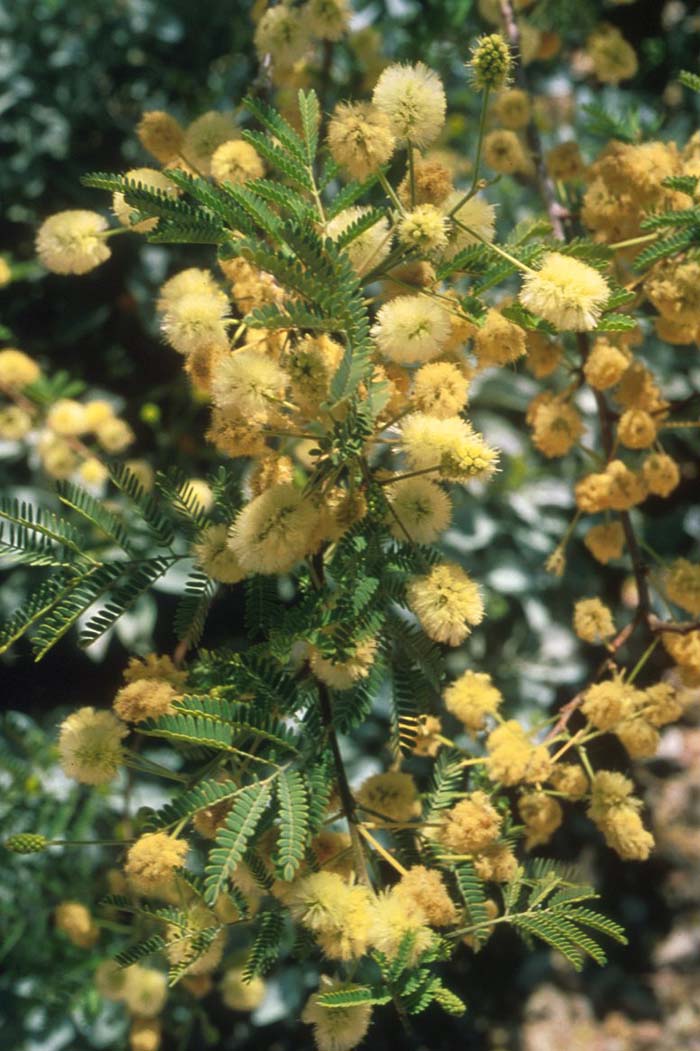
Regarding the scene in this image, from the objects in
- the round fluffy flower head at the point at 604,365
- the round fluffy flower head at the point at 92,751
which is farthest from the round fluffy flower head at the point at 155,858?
the round fluffy flower head at the point at 604,365

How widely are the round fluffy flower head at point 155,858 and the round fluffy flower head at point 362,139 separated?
27.8 inches

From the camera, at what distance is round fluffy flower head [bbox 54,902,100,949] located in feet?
6.08

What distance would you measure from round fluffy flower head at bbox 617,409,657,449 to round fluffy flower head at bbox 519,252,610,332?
18.1 inches

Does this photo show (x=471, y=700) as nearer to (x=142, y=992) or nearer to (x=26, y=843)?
(x=26, y=843)

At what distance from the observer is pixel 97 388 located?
2.88m

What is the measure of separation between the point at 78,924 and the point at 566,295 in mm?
1434

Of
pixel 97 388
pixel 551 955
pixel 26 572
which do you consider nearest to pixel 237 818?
pixel 26 572

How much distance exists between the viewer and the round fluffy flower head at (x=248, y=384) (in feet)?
3.28

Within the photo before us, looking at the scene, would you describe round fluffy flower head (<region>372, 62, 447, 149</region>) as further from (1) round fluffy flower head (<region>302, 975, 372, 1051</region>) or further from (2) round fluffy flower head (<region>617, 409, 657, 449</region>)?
(1) round fluffy flower head (<region>302, 975, 372, 1051</region>)

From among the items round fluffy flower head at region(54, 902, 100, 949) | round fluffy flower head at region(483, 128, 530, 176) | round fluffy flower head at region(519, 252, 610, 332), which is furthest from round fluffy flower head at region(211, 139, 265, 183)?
round fluffy flower head at region(54, 902, 100, 949)

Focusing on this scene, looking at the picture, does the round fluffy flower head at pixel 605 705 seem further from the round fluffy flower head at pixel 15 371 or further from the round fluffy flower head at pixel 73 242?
the round fluffy flower head at pixel 15 371

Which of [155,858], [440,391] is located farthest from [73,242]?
[155,858]

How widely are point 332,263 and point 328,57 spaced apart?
0.99 meters

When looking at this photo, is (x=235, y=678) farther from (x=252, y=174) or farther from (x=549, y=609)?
(x=549, y=609)
